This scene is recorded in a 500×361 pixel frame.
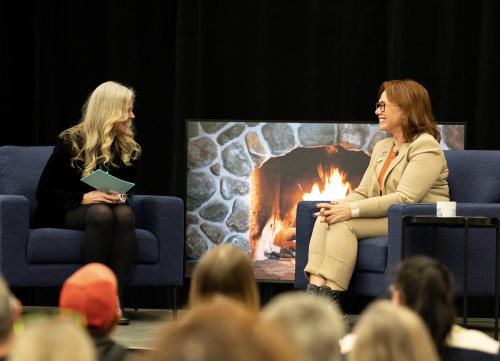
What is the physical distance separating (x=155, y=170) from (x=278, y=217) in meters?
0.98

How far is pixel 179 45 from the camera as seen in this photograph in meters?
4.36

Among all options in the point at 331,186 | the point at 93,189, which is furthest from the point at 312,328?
the point at 331,186

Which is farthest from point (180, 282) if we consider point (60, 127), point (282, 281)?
point (60, 127)

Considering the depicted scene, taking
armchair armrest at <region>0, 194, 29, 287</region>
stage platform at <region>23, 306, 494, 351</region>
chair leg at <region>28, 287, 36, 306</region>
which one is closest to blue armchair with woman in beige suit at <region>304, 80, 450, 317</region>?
stage platform at <region>23, 306, 494, 351</region>

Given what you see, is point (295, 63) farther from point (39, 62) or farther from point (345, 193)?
point (39, 62)

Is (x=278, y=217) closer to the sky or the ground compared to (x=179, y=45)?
closer to the ground

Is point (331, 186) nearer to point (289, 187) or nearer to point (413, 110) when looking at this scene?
point (289, 187)

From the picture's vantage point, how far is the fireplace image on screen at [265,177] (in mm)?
3877

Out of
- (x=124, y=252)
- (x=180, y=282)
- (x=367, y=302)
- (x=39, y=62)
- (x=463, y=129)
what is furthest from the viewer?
(x=39, y=62)

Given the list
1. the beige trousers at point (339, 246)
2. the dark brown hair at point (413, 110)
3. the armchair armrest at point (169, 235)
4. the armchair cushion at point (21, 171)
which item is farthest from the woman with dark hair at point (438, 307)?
the armchair cushion at point (21, 171)

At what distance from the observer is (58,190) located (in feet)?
11.3

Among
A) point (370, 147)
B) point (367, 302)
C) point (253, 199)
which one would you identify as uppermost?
point (370, 147)

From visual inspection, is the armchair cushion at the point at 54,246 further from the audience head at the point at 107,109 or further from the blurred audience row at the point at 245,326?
the blurred audience row at the point at 245,326

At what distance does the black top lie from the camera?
11.0ft
